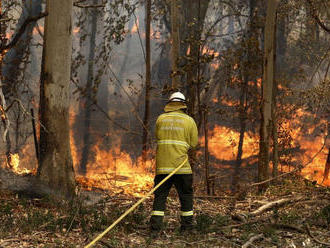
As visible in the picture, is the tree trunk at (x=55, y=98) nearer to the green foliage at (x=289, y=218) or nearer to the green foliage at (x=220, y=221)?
the green foliage at (x=220, y=221)

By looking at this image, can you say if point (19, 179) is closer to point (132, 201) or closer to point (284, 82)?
point (132, 201)

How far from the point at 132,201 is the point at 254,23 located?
9.18m

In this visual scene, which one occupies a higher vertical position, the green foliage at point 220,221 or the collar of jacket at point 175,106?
the collar of jacket at point 175,106

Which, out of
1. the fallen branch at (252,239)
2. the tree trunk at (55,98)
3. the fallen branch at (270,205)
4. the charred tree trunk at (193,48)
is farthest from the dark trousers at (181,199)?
the charred tree trunk at (193,48)

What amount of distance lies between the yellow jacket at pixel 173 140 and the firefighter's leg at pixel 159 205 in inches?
Result: 7.5

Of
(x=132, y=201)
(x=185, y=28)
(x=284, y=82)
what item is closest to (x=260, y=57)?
(x=284, y=82)

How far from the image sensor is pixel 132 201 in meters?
8.00

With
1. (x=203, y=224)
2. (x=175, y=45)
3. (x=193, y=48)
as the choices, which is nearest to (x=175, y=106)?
(x=203, y=224)

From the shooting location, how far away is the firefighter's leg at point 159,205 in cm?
622

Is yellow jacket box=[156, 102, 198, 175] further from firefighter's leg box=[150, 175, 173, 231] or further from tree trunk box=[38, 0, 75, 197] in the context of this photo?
tree trunk box=[38, 0, 75, 197]

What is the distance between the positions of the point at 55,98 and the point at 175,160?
9.19 ft

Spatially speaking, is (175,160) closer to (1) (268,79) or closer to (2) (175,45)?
(1) (268,79)

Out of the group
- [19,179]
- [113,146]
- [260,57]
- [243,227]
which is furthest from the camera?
[113,146]

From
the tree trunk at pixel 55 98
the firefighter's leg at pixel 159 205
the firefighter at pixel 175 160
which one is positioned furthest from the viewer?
the tree trunk at pixel 55 98
